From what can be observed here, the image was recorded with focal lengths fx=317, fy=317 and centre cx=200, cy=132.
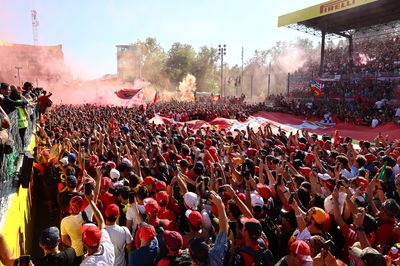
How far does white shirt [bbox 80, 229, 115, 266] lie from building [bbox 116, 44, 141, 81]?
73.7m

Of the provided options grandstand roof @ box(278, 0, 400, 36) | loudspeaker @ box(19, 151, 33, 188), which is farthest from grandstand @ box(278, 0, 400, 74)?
loudspeaker @ box(19, 151, 33, 188)

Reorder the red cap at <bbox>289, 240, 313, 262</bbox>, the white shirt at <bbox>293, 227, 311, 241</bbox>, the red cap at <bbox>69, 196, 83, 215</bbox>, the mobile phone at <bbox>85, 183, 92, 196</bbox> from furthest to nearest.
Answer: the mobile phone at <bbox>85, 183, 92, 196</bbox>
the red cap at <bbox>69, 196, 83, 215</bbox>
the white shirt at <bbox>293, 227, 311, 241</bbox>
the red cap at <bbox>289, 240, 313, 262</bbox>

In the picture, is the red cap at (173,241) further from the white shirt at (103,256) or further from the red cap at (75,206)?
the red cap at (75,206)

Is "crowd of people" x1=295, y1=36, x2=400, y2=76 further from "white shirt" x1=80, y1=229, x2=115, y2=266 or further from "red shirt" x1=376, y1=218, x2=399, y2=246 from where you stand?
"white shirt" x1=80, y1=229, x2=115, y2=266

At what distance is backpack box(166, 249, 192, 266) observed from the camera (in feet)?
9.48

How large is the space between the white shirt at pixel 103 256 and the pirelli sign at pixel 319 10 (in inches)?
1021

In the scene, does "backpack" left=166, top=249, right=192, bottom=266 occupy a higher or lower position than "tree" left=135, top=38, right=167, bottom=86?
lower

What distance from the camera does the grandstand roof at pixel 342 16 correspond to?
24694mm

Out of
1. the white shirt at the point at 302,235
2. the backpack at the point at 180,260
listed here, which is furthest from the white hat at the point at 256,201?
the backpack at the point at 180,260

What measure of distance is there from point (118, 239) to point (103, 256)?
0.46m

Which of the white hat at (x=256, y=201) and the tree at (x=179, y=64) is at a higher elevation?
the tree at (x=179, y=64)

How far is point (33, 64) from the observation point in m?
47.8

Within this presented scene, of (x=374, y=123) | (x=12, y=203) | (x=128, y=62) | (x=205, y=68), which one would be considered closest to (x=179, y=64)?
(x=205, y=68)

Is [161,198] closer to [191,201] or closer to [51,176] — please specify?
[191,201]
